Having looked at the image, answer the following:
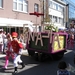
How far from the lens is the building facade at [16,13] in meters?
18.8

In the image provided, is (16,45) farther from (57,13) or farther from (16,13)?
(57,13)

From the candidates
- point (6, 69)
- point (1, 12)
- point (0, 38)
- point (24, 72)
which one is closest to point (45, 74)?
point (24, 72)

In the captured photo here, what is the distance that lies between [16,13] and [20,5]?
179 centimetres

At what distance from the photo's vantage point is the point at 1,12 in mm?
19609

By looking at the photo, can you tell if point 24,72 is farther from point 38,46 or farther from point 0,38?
point 0,38

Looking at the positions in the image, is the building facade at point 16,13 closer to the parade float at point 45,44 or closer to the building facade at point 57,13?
the parade float at point 45,44

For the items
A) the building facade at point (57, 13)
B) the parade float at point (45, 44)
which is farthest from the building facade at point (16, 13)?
the building facade at point (57, 13)

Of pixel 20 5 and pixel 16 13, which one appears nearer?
pixel 16 13

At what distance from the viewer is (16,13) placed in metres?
22.1

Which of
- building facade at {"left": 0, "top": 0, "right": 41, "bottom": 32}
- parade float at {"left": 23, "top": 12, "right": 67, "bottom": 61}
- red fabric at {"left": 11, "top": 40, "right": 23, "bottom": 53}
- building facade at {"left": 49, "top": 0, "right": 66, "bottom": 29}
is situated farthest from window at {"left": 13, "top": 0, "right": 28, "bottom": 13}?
building facade at {"left": 49, "top": 0, "right": 66, "bottom": 29}

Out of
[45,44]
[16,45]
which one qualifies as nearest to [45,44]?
[45,44]

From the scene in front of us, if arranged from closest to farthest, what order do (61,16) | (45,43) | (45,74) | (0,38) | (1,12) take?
1. (45,74)
2. (45,43)
3. (0,38)
4. (1,12)
5. (61,16)

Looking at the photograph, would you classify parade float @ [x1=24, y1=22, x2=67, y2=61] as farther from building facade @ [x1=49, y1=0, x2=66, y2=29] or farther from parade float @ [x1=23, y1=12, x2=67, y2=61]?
building facade @ [x1=49, y1=0, x2=66, y2=29]

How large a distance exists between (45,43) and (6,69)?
2612 millimetres
